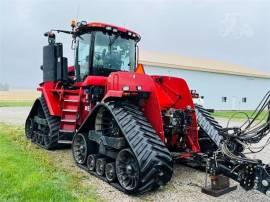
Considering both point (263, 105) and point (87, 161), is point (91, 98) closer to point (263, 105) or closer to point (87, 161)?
point (87, 161)

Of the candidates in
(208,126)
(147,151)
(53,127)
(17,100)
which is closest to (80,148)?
(53,127)

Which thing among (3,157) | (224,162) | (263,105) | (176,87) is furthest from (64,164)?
(263,105)

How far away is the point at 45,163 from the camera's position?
6.84 metres

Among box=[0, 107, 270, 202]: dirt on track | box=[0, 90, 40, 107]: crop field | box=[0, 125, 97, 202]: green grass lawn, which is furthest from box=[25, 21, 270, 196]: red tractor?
box=[0, 90, 40, 107]: crop field

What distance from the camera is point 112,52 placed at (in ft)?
24.0

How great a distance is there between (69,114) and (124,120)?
9.05 ft

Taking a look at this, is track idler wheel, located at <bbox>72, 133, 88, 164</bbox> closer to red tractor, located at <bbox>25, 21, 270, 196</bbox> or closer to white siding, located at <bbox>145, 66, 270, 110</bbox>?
red tractor, located at <bbox>25, 21, 270, 196</bbox>

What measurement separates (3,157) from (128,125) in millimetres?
3044

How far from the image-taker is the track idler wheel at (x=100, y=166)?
600 centimetres

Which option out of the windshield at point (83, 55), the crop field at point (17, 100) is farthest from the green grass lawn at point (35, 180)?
the crop field at point (17, 100)

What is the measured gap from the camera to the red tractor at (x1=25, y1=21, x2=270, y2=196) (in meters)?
5.04

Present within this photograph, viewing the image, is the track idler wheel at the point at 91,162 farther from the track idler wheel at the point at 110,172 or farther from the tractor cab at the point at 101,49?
the tractor cab at the point at 101,49

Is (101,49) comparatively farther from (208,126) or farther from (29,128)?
(29,128)

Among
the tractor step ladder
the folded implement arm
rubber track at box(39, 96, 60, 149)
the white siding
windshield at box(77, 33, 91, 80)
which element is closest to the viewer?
the folded implement arm
